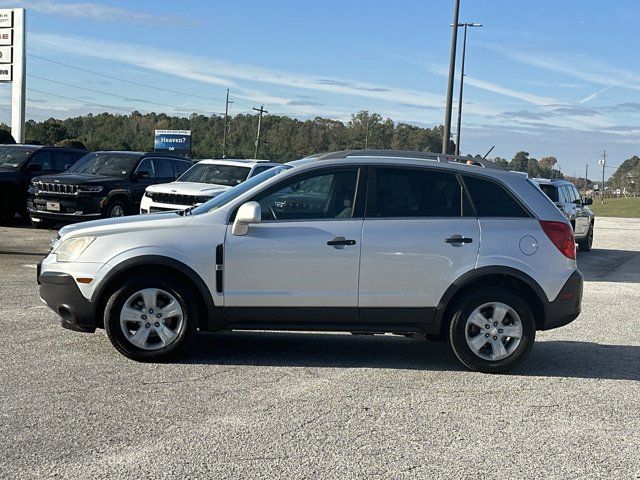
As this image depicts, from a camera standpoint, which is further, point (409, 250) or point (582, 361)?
point (582, 361)

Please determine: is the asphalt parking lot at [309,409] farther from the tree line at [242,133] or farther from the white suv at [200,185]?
the tree line at [242,133]

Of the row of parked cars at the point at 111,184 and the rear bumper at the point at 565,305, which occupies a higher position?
the row of parked cars at the point at 111,184

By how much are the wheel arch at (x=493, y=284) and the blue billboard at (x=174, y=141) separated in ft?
329

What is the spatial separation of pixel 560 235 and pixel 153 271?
3458 millimetres

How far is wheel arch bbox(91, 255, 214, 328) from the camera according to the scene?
6.61m

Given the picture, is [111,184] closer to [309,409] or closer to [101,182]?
[101,182]

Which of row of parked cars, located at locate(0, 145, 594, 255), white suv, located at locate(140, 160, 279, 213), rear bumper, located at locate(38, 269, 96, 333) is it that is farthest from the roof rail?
row of parked cars, located at locate(0, 145, 594, 255)

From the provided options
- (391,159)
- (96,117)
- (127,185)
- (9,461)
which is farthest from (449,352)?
(96,117)

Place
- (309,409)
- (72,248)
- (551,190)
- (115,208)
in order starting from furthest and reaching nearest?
(551,190)
(115,208)
(72,248)
(309,409)

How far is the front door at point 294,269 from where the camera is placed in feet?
21.8

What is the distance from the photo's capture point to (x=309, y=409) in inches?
223

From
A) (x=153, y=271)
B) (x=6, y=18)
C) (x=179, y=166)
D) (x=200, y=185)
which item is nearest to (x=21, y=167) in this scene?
(x=179, y=166)

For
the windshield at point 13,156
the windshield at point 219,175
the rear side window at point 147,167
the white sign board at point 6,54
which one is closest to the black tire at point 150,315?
the windshield at point 219,175

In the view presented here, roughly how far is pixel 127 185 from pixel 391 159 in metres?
11.9
